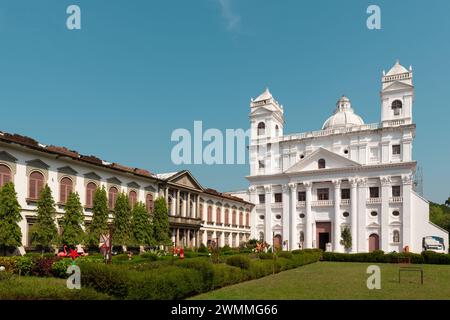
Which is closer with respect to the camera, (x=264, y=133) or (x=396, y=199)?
(x=396, y=199)

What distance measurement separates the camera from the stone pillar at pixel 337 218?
4997 centimetres

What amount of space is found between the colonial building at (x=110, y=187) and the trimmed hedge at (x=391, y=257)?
557 inches

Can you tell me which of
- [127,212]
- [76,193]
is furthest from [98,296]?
[127,212]

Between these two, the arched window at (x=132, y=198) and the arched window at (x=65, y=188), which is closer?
the arched window at (x=65, y=188)

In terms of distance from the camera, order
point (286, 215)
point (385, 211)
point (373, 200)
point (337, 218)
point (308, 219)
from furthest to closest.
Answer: point (286, 215) < point (308, 219) < point (337, 218) < point (373, 200) < point (385, 211)

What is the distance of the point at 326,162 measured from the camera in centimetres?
5166

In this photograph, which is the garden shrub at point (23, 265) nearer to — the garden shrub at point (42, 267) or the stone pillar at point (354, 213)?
the garden shrub at point (42, 267)

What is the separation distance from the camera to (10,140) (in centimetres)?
2383

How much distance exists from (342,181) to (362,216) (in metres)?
4.97

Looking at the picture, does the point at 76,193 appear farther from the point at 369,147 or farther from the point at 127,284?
the point at 369,147

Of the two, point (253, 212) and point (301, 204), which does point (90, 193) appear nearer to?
point (253, 212)

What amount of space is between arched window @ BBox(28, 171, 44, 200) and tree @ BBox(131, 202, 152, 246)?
26.8ft

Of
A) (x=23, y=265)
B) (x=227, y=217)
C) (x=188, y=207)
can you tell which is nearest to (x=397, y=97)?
(x=227, y=217)

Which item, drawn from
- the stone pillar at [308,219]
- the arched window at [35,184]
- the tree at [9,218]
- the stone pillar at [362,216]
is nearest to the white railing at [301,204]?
the stone pillar at [308,219]
